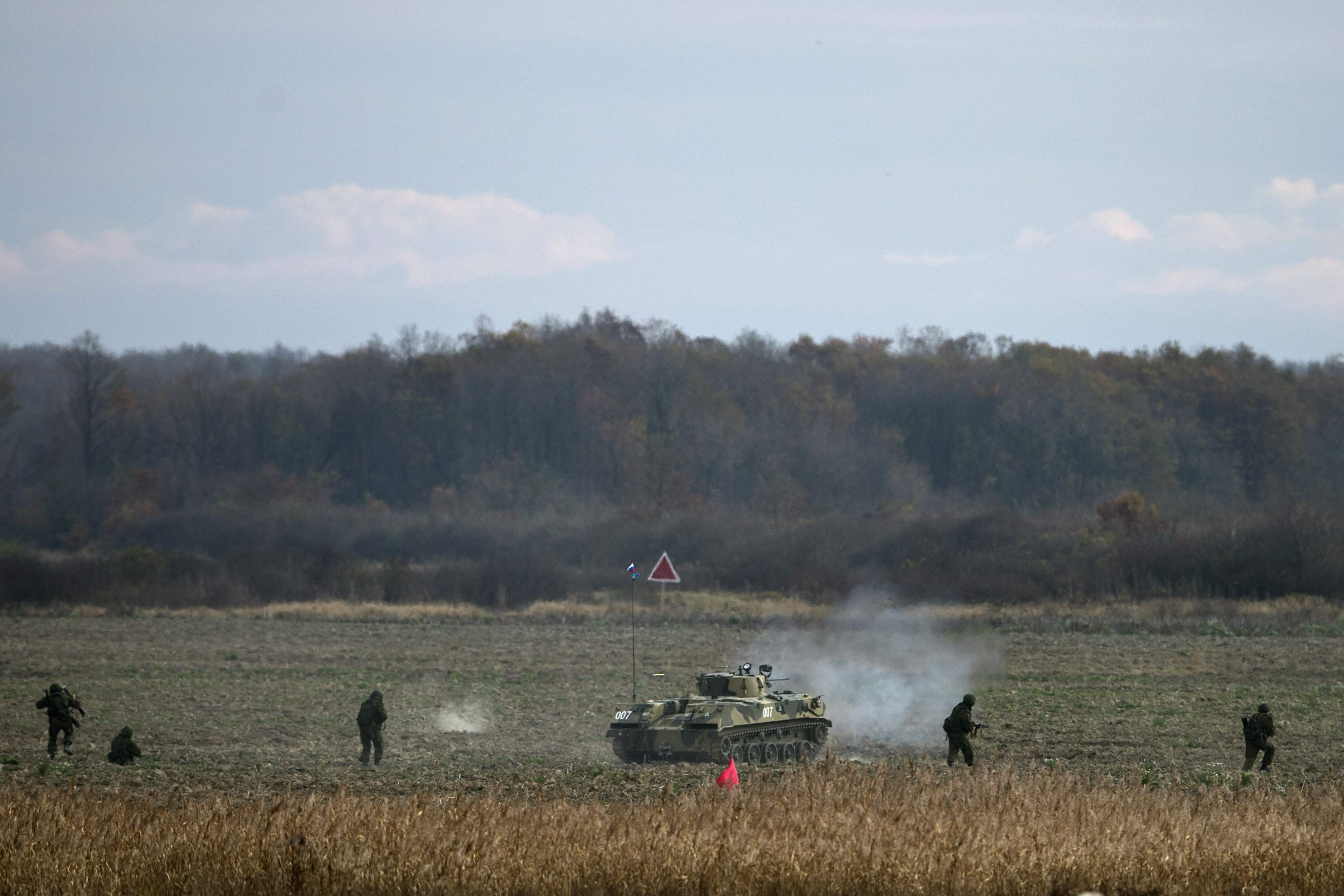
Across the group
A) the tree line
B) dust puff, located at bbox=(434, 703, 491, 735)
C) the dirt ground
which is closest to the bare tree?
the tree line

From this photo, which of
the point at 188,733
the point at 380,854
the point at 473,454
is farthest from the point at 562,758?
the point at 473,454

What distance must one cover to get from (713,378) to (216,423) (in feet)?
113

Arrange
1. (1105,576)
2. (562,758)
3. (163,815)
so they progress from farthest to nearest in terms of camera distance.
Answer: (1105,576) < (562,758) < (163,815)

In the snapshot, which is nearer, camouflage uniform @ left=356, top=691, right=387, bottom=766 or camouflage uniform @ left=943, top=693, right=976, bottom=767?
camouflage uniform @ left=943, top=693, right=976, bottom=767

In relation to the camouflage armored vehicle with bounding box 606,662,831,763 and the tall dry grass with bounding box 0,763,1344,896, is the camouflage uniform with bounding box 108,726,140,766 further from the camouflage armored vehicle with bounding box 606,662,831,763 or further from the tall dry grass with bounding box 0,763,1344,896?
the camouflage armored vehicle with bounding box 606,662,831,763

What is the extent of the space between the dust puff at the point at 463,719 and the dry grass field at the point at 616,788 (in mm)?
91

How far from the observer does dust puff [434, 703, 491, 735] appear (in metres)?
25.6

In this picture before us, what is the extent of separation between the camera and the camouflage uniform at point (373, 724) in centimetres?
2134

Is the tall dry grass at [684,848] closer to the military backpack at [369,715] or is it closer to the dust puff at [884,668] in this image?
the military backpack at [369,715]

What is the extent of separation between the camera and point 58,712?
21.9 m

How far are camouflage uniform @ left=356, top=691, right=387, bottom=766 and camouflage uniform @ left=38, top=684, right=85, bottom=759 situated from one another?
4.49m

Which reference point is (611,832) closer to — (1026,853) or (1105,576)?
(1026,853)

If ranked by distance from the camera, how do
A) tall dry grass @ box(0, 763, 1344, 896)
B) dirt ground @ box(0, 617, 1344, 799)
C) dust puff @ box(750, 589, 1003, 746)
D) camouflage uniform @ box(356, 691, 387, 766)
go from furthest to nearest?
1. dust puff @ box(750, 589, 1003, 746)
2. camouflage uniform @ box(356, 691, 387, 766)
3. dirt ground @ box(0, 617, 1344, 799)
4. tall dry grass @ box(0, 763, 1344, 896)

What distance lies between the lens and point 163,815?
47.6ft
